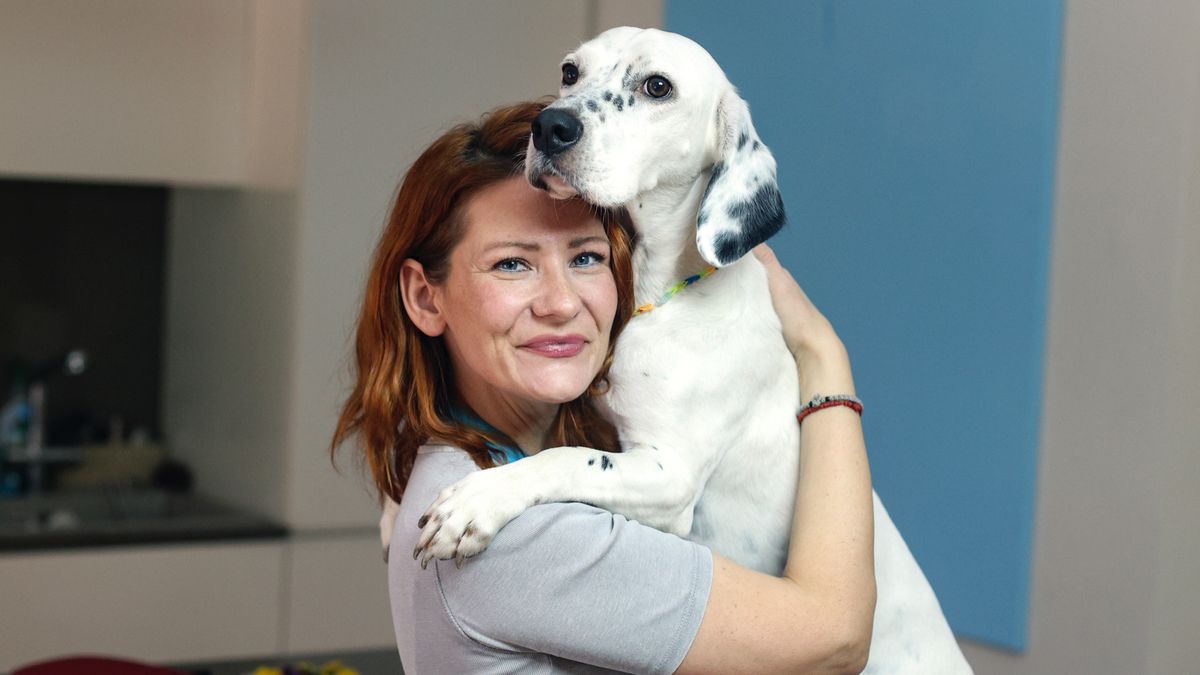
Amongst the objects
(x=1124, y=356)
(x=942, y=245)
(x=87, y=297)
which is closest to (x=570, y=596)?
(x=1124, y=356)

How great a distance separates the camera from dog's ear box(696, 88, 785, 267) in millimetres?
1454

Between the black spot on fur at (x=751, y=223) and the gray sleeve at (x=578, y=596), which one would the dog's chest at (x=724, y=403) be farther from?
the gray sleeve at (x=578, y=596)

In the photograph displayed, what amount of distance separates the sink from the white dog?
2427mm

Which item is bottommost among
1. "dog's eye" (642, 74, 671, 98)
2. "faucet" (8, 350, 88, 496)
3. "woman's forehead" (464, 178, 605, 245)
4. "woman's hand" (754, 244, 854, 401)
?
"faucet" (8, 350, 88, 496)

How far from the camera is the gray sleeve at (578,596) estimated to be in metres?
1.21

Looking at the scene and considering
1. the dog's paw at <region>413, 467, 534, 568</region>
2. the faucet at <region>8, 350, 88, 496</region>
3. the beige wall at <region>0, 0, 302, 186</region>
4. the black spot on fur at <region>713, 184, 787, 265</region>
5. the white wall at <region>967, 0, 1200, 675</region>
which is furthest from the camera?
the faucet at <region>8, 350, 88, 496</region>

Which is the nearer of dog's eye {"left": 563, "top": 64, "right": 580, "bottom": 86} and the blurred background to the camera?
dog's eye {"left": 563, "top": 64, "right": 580, "bottom": 86}

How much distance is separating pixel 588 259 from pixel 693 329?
18 cm

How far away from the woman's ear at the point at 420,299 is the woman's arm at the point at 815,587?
394 mm

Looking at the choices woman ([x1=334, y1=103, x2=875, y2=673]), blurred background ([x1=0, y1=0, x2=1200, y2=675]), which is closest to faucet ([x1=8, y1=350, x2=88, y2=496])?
Result: blurred background ([x1=0, y1=0, x2=1200, y2=675])

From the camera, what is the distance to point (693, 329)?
1.50 meters

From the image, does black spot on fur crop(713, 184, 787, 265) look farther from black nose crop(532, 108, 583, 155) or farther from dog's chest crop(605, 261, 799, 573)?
black nose crop(532, 108, 583, 155)

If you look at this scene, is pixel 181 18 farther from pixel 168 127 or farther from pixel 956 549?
pixel 956 549

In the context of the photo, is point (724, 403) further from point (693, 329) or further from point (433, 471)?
point (433, 471)
